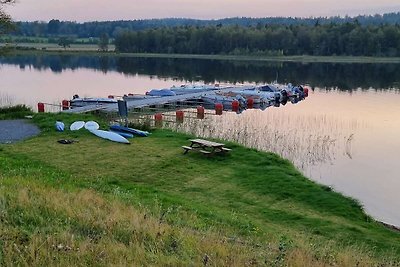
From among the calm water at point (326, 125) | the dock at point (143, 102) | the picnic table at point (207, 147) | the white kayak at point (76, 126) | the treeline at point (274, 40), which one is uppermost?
the treeline at point (274, 40)

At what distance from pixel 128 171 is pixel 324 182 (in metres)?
6.99

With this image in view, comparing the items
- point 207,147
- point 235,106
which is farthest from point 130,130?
point 235,106

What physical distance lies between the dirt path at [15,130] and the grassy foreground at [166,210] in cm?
53

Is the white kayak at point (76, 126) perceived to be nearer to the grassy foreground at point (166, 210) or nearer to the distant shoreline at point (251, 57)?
the grassy foreground at point (166, 210)

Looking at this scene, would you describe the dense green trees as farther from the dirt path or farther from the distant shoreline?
the distant shoreline

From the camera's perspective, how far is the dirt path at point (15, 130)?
61.3 feet

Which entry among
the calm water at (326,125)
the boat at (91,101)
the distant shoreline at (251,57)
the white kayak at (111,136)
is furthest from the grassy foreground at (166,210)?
the distant shoreline at (251,57)

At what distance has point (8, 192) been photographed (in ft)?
26.9

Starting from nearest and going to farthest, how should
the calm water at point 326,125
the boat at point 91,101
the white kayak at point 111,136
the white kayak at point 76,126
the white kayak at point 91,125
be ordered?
the calm water at point 326,125, the white kayak at point 111,136, the white kayak at point 91,125, the white kayak at point 76,126, the boat at point 91,101

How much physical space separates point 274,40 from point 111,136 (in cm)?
9618

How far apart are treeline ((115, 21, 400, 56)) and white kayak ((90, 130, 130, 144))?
289ft

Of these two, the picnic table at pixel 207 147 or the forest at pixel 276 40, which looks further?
the forest at pixel 276 40

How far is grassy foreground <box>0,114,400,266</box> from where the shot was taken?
586 cm

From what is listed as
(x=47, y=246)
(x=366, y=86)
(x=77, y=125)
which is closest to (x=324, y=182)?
(x=77, y=125)
